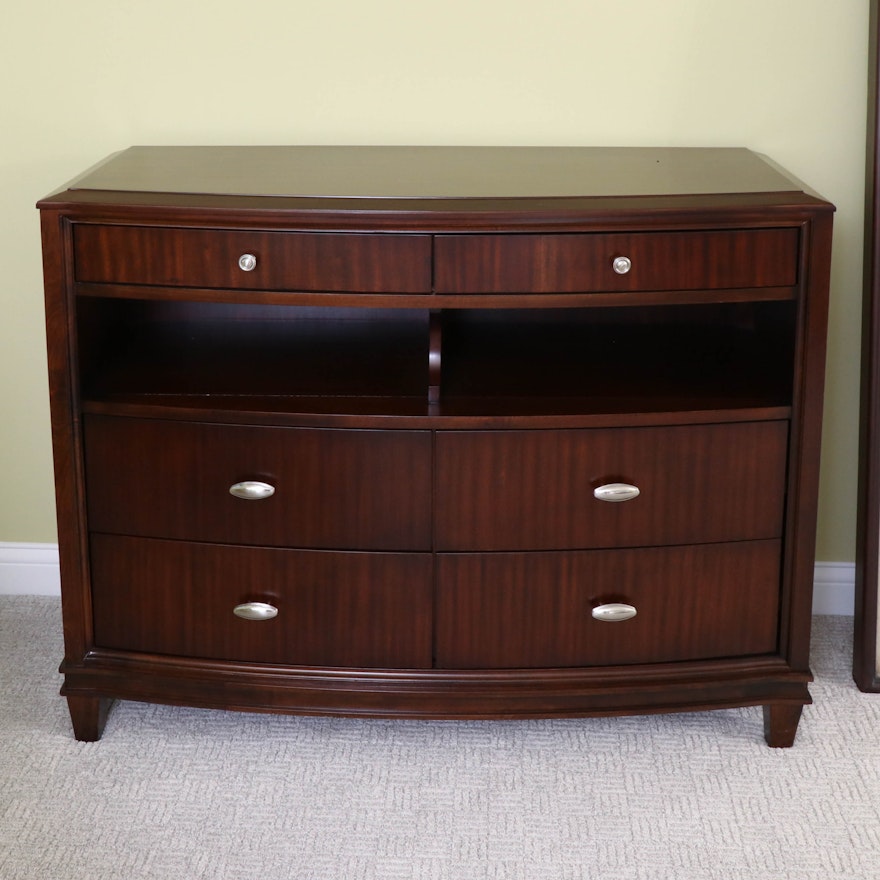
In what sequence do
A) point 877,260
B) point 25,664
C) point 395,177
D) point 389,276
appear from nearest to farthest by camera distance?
Answer: point 389,276 → point 395,177 → point 877,260 → point 25,664

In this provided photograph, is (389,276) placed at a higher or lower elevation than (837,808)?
higher

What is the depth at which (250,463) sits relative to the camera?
5.83 ft

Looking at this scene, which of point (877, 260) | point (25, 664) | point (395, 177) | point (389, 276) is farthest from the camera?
point (25, 664)

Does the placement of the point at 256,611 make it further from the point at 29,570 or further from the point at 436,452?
the point at 29,570

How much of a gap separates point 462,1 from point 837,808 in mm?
1347

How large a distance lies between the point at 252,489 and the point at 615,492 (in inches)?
19.8

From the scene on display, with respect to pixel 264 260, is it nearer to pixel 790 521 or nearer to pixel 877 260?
pixel 790 521

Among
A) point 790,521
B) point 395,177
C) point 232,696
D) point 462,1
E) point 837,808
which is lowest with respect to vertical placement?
point 837,808

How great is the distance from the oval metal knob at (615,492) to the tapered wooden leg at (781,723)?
409 millimetres

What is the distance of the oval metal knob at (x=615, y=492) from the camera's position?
1768 mm

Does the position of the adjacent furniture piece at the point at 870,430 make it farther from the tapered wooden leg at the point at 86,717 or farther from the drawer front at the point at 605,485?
the tapered wooden leg at the point at 86,717

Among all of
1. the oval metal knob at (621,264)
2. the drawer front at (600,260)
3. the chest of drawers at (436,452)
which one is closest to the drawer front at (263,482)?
the chest of drawers at (436,452)

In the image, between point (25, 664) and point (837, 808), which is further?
point (25, 664)

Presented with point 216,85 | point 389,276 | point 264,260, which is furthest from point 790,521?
point 216,85
